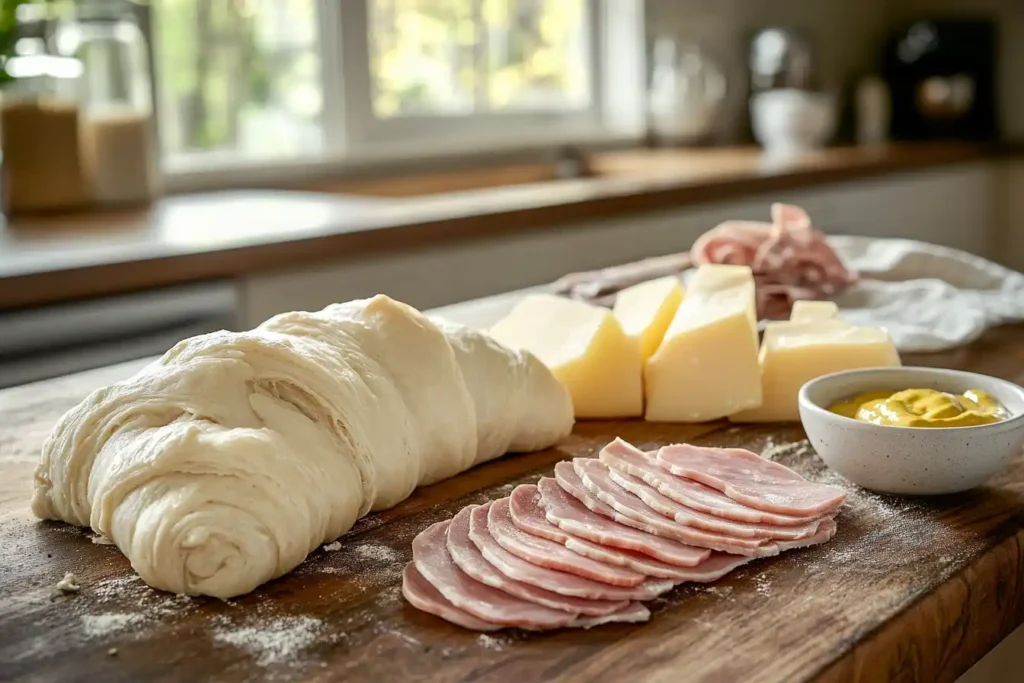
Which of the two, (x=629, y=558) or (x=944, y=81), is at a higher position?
(x=944, y=81)

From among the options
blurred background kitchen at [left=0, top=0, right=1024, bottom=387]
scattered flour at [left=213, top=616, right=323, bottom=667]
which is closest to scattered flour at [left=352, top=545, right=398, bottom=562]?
scattered flour at [left=213, top=616, right=323, bottom=667]

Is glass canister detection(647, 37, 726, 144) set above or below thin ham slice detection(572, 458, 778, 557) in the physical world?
above

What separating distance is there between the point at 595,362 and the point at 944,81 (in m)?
3.54

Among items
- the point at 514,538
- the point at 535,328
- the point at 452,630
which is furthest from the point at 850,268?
the point at 452,630

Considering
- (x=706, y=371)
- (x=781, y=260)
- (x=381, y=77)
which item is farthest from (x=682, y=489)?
(x=381, y=77)

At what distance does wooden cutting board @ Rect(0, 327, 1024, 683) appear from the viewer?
689 mm

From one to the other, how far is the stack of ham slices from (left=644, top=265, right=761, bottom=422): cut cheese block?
18 cm

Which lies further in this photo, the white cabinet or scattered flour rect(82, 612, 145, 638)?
the white cabinet

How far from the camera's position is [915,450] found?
36.1 inches

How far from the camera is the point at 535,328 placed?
129cm

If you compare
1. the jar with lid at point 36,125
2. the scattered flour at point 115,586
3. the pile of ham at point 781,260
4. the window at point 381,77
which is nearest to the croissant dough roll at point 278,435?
the scattered flour at point 115,586

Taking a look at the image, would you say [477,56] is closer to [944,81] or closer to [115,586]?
[944,81]

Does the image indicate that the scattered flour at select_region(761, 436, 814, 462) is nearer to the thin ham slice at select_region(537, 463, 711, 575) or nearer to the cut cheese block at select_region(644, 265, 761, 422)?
the cut cheese block at select_region(644, 265, 761, 422)

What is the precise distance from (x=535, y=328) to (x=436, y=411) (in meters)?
0.33
